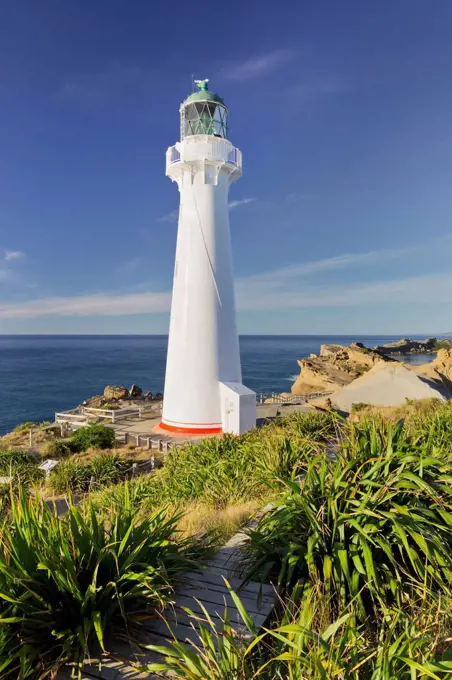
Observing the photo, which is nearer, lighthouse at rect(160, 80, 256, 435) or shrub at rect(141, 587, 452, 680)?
shrub at rect(141, 587, 452, 680)

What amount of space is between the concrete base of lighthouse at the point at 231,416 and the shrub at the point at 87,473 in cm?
319

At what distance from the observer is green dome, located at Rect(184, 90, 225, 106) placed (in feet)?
50.4

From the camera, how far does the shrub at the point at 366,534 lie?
3182 millimetres

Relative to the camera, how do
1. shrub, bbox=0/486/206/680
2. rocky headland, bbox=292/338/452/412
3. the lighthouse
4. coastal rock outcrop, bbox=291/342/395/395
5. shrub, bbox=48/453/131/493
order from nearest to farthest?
shrub, bbox=0/486/206/680, shrub, bbox=48/453/131/493, the lighthouse, rocky headland, bbox=292/338/452/412, coastal rock outcrop, bbox=291/342/395/395

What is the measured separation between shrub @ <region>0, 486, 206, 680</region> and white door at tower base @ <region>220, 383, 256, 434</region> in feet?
34.5

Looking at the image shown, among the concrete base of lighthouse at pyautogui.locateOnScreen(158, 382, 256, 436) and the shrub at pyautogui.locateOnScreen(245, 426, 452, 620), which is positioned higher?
the shrub at pyautogui.locateOnScreen(245, 426, 452, 620)

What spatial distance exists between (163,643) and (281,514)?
1456mm

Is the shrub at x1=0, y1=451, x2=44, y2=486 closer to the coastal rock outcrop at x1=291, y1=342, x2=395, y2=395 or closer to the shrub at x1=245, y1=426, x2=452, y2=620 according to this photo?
the shrub at x1=245, y1=426, x2=452, y2=620

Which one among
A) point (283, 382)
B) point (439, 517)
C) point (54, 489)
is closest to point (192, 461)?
point (54, 489)

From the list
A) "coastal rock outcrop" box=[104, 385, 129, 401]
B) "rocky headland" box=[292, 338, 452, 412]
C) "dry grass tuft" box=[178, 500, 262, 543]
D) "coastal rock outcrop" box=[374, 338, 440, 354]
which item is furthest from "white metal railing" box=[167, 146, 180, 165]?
"coastal rock outcrop" box=[374, 338, 440, 354]

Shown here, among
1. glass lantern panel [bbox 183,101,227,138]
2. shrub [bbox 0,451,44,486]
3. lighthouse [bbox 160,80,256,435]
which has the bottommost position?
shrub [bbox 0,451,44,486]

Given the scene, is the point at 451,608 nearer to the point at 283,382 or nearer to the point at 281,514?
the point at 281,514

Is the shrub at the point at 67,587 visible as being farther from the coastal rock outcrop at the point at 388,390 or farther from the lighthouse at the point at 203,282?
the coastal rock outcrop at the point at 388,390

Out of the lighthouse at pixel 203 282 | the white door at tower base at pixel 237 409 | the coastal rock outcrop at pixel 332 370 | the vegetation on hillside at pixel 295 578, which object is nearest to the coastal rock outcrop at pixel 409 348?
the coastal rock outcrop at pixel 332 370
